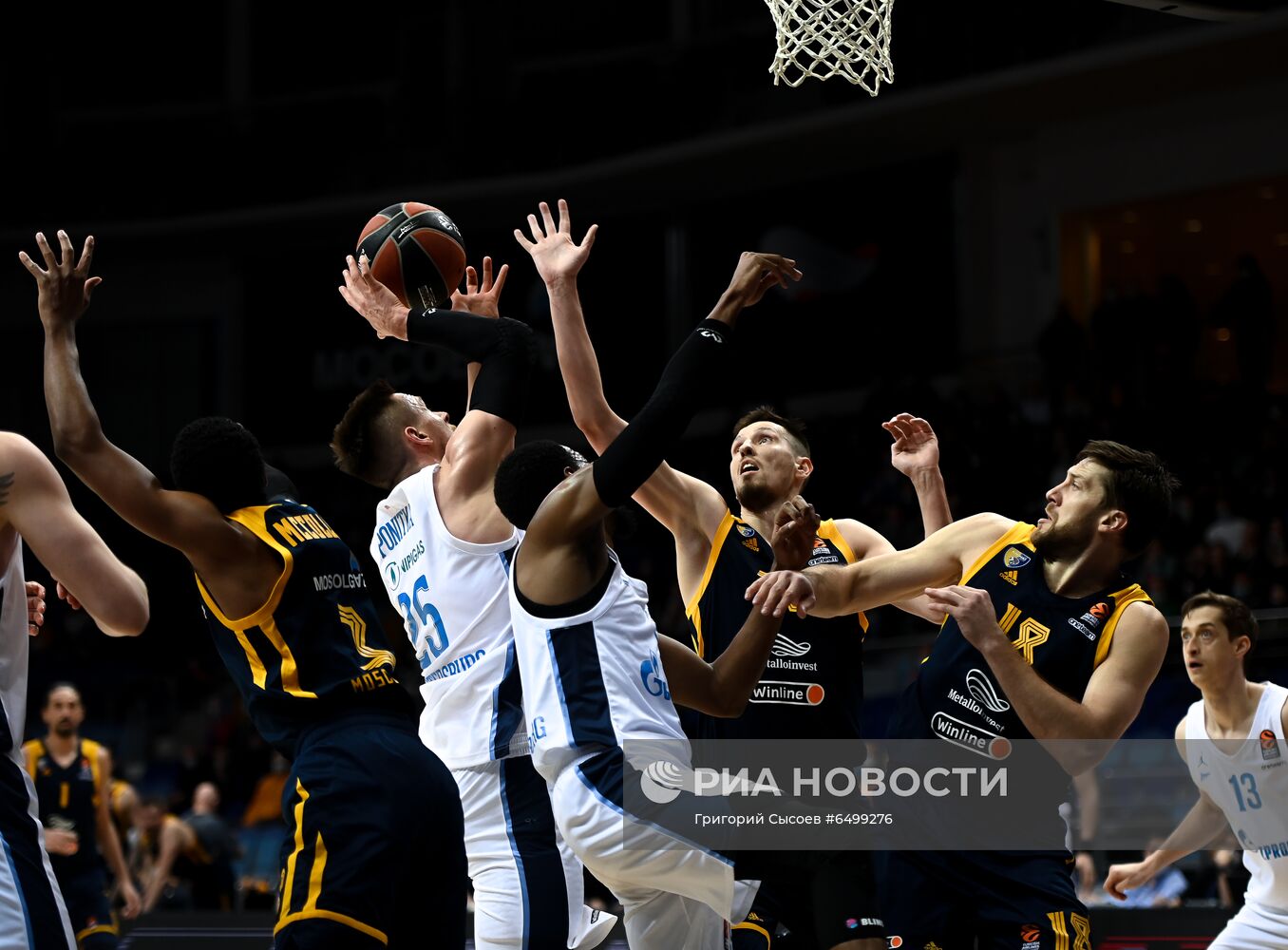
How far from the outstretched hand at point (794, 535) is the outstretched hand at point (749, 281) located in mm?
534

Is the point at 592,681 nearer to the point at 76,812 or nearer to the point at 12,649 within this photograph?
the point at 12,649

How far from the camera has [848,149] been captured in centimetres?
1916

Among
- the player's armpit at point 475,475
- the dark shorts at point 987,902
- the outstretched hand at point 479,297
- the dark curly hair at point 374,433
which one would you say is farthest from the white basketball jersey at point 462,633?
the dark shorts at point 987,902

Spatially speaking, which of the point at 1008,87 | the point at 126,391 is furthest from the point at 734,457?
Answer: the point at 126,391

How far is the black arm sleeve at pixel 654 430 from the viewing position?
380 cm

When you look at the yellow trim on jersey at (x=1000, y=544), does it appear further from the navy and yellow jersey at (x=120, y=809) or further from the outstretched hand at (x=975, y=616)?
the navy and yellow jersey at (x=120, y=809)

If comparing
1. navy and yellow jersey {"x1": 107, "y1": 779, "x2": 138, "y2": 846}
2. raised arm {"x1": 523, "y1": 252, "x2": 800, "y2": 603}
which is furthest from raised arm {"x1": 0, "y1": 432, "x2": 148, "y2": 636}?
navy and yellow jersey {"x1": 107, "y1": 779, "x2": 138, "y2": 846}

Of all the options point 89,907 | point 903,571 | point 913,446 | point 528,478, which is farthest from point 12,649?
point 89,907

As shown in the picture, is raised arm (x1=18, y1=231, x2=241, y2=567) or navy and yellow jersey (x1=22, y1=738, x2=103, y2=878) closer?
raised arm (x1=18, y1=231, x2=241, y2=567)

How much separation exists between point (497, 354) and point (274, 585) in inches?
42.9

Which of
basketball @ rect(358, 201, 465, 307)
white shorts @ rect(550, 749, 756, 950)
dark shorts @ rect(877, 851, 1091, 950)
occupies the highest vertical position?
basketball @ rect(358, 201, 465, 307)

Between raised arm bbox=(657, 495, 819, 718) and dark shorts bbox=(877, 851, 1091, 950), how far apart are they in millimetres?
820

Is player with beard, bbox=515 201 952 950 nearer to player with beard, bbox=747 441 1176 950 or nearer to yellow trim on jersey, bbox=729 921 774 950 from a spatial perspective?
yellow trim on jersey, bbox=729 921 774 950

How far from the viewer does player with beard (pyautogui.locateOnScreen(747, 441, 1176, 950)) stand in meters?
4.38
